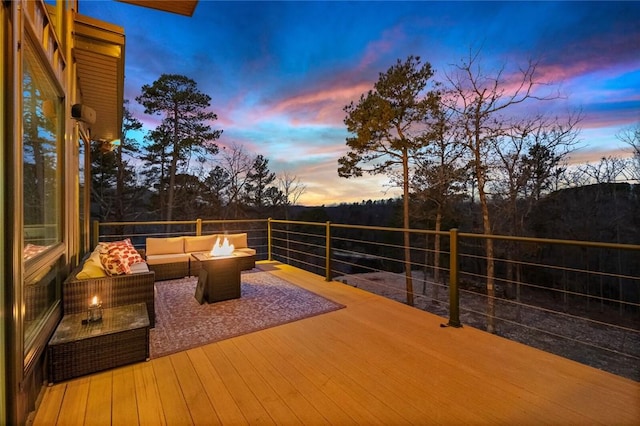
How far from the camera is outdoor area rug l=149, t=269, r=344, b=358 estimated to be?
99.8 inches

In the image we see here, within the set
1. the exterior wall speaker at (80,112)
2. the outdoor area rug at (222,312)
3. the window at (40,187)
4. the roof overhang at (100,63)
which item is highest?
the roof overhang at (100,63)

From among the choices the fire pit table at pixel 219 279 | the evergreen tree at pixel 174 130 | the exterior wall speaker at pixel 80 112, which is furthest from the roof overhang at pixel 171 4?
the evergreen tree at pixel 174 130

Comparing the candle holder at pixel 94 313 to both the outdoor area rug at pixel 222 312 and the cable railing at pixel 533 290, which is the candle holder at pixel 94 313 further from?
the cable railing at pixel 533 290

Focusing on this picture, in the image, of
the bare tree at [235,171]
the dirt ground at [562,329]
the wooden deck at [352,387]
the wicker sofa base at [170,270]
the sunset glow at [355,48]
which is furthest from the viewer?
the bare tree at [235,171]

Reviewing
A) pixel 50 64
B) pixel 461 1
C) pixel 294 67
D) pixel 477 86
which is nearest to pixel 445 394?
pixel 50 64

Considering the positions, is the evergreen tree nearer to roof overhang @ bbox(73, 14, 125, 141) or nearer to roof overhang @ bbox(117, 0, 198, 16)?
roof overhang @ bbox(73, 14, 125, 141)

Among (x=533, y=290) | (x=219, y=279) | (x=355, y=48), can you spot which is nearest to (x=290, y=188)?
(x=355, y=48)

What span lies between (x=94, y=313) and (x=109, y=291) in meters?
0.32

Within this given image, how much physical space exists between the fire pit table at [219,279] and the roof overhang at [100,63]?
2.29 m

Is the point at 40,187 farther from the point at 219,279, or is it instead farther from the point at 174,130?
the point at 174,130

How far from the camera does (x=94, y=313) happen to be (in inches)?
86.7

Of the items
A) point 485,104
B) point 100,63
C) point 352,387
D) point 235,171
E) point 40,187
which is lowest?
point 352,387


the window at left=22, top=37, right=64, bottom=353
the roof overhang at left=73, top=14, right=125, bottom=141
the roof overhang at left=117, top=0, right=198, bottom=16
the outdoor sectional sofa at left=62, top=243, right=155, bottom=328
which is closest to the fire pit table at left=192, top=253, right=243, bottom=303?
the outdoor sectional sofa at left=62, top=243, right=155, bottom=328

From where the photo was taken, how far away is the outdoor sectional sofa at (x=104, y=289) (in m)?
2.36
